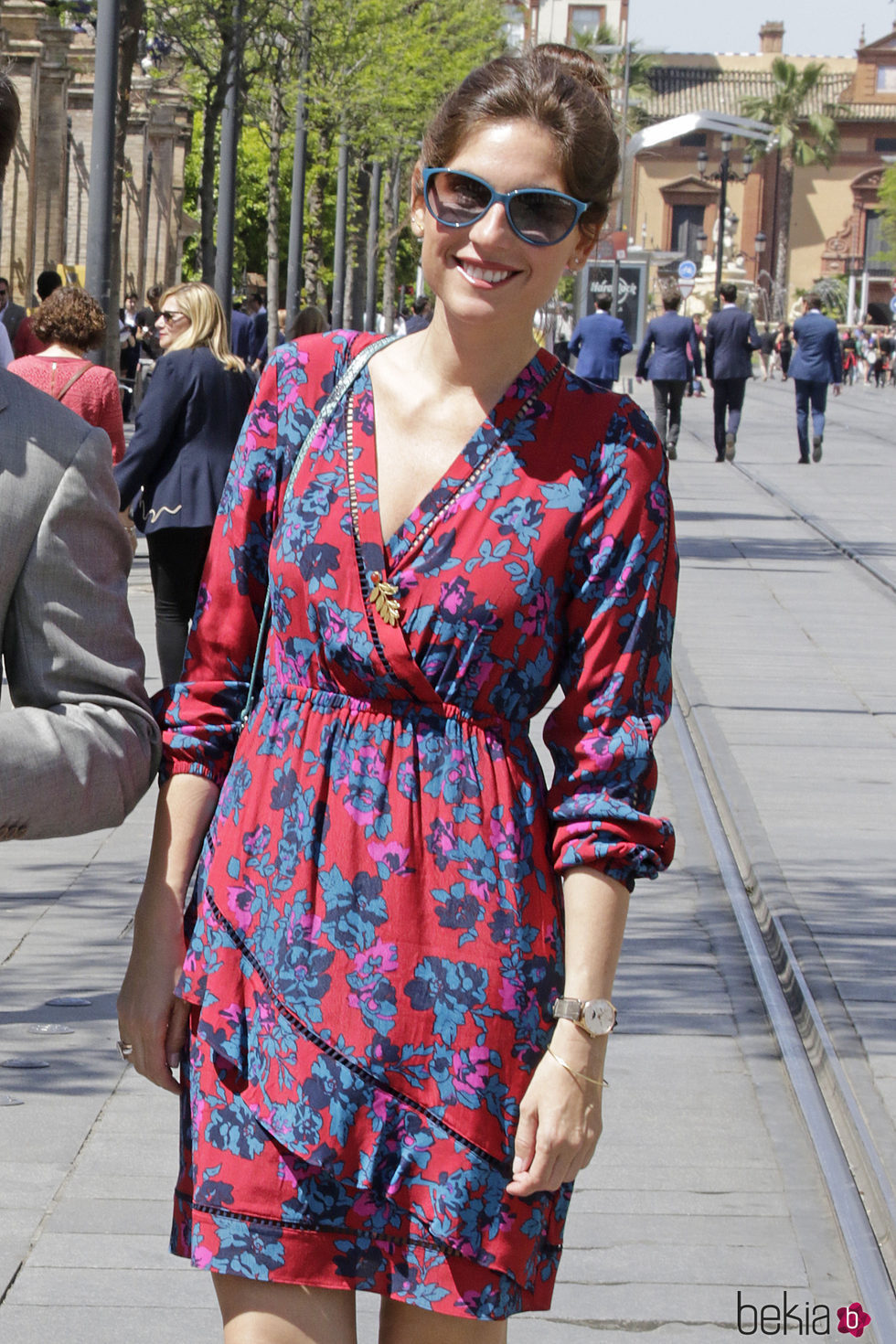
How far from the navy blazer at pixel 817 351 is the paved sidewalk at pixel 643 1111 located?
17.6 meters

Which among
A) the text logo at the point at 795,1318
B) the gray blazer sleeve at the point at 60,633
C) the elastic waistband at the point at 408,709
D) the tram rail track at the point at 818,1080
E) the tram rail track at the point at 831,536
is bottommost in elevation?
the tram rail track at the point at 831,536

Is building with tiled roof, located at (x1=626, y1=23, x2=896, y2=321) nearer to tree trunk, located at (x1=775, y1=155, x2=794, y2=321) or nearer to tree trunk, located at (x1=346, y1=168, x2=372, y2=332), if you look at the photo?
tree trunk, located at (x1=775, y1=155, x2=794, y2=321)

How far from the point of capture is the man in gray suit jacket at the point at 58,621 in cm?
212

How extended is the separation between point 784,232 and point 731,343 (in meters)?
96.1

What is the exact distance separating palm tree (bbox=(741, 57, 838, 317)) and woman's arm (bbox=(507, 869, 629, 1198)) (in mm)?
119727

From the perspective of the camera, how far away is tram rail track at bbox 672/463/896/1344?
4.17 metres

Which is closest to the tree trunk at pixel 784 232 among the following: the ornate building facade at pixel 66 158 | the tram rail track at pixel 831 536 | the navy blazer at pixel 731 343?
the ornate building facade at pixel 66 158

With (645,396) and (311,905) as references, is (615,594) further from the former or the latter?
(645,396)

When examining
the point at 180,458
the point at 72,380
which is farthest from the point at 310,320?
the point at 180,458

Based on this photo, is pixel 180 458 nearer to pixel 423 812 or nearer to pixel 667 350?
pixel 423 812

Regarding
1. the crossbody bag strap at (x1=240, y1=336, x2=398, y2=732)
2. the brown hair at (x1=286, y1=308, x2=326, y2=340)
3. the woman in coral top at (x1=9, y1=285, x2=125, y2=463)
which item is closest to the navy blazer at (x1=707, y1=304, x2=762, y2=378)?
the brown hair at (x1=286, y1=308, x2=326, y2=340)

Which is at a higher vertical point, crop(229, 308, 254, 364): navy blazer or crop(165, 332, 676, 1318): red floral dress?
crop(165, 332, 676, 1318): red floral dress

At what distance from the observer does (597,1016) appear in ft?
8.28

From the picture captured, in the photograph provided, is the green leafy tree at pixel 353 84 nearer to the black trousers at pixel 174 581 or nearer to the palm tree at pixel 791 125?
the black trousers at pixel 174 581
